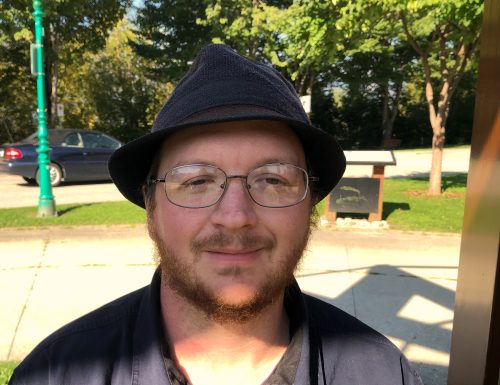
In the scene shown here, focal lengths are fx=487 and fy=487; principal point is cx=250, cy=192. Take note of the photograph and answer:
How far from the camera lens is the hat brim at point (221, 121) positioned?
4.15ft

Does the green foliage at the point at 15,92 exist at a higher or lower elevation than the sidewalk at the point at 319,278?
higher

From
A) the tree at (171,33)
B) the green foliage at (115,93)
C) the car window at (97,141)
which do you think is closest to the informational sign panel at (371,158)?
the car window at (97,141)

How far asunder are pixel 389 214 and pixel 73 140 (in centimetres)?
837

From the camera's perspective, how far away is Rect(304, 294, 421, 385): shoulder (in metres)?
1.38

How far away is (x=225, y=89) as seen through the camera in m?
1.32

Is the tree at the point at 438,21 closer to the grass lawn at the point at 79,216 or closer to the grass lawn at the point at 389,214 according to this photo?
the grass lawn at the point at 389,214

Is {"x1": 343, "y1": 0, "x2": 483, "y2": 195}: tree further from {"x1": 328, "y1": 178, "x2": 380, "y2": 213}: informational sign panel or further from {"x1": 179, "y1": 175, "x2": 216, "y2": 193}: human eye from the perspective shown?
{"x1": 179, "y1": 175, "x2": 216, "y2": 193}: human eye

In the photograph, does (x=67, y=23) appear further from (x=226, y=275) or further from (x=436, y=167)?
(x=226, y=275)

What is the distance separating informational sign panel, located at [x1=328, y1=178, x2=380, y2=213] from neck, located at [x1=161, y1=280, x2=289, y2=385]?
20.4 ft

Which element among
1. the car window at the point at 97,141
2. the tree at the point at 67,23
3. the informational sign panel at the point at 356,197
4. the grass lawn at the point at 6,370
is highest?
the tree at the point at 67,23

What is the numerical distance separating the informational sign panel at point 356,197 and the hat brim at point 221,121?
5.99 m

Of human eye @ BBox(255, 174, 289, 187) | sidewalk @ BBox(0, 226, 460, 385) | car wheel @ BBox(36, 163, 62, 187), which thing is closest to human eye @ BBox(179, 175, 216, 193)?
human eye @ BBox(255, 174, 289, 187)

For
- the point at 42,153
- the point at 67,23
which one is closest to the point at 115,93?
the point at 67,23

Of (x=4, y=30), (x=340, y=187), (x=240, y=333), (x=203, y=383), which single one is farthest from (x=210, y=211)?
(x=4, y=30)
